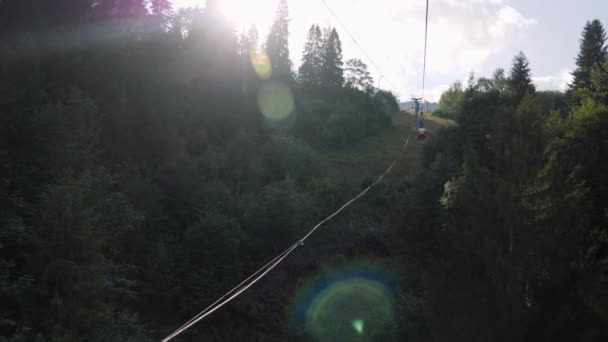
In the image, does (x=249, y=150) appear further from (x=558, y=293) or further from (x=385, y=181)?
(x=558, y=293)

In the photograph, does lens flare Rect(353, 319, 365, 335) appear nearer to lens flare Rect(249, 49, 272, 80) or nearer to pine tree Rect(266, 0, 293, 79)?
lens flare Rect(249, 49, 272, 80)

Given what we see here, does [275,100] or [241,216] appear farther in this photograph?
[275,100]

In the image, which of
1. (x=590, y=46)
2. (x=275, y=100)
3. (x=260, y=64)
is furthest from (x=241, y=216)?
(x=590, y=46)

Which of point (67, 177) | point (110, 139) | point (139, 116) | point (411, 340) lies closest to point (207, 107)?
point (139, 116)

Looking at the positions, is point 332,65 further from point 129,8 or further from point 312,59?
point 129,8

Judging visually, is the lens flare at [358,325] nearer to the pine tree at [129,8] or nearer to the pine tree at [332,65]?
the pine tree at [129,8]
